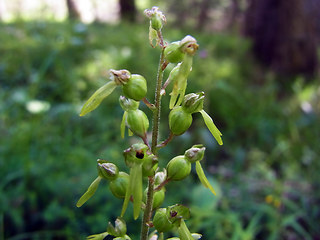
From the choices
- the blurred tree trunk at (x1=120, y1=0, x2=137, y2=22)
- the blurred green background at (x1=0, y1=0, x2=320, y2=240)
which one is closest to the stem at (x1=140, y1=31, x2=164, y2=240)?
the blurred green background at (x1=0, y1=0, x2=320, y2=240)

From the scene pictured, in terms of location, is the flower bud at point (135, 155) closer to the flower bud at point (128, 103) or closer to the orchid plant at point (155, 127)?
the orchid plant at point (155, 127)

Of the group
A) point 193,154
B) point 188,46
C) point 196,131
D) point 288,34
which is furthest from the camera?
point 288,34

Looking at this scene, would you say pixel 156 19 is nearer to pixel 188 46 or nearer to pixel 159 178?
pixel 188 46

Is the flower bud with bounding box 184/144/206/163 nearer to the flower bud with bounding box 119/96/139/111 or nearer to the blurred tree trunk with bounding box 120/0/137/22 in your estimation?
the flower bud with bounding box 119/96/139/111

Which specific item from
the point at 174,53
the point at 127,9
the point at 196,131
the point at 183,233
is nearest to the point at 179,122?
the point at 174,53

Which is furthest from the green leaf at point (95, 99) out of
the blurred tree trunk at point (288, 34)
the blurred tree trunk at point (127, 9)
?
the blurred tree trunk at point (127, 9)

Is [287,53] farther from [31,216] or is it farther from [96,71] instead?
[31,216]
